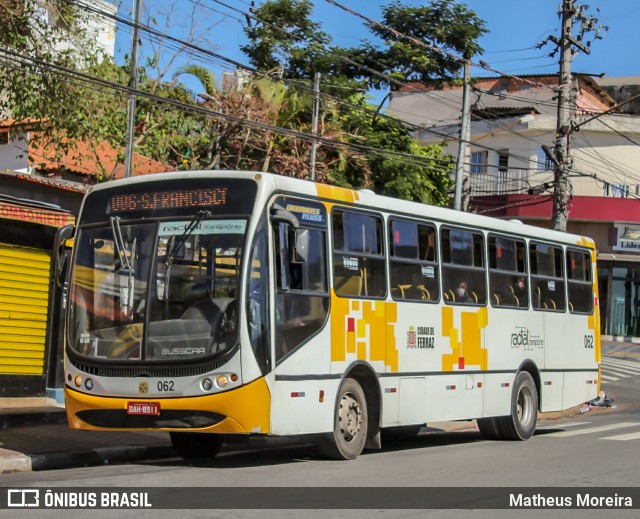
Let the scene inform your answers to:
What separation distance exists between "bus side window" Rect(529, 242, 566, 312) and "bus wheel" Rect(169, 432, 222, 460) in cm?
634

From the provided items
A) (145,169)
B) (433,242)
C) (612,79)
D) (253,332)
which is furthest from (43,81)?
(612,79)

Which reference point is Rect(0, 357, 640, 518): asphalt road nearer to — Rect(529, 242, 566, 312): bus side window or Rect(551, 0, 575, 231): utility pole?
Rect(529, 242, 566, 312): bus side window

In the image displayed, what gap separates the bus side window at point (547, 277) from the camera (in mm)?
16031

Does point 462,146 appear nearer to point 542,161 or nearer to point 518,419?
point 542,161

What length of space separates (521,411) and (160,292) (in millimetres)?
7600

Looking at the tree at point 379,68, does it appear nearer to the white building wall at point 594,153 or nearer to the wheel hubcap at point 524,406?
the white building wall at point 594,153

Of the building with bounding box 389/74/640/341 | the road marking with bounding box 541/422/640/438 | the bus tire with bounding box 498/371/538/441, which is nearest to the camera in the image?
the bus tire with bounding box 498/371/538/441

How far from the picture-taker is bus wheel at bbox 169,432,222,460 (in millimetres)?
11812

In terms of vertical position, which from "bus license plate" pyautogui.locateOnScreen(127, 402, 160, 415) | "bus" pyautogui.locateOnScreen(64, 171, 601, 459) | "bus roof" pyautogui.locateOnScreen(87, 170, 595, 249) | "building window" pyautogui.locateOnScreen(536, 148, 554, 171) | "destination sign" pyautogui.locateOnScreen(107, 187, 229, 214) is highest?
"building window" pyautogui.locateOnScreen(536, 148, 554, 171)

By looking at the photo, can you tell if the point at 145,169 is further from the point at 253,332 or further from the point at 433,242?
the point at 253,332

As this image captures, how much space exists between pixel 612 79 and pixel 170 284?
5016 cm

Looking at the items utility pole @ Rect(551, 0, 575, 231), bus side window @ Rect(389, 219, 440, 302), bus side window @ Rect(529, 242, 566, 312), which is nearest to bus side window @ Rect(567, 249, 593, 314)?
bus side window @ Rect(529, 242, 566, 312)

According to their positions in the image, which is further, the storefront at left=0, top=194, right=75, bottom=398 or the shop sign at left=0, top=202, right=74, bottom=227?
the shop sign at left=0, top=202, right=74, bottom=227

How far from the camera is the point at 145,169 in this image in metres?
25.1
